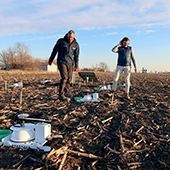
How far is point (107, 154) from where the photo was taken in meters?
3.37

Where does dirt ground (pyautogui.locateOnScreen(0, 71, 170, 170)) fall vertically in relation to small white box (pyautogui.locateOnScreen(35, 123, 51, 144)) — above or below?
below

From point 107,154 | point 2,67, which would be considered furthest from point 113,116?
point 2,67

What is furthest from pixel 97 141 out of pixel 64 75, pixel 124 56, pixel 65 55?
pixel 124 56

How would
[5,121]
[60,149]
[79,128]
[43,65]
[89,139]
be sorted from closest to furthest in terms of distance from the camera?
[60,149], [89,139], [79,128], [5,121], [43,65]

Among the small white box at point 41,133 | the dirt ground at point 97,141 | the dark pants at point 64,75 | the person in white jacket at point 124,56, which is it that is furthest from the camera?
the person in white jacket at point 124,56

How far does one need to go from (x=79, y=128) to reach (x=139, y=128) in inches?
45.5

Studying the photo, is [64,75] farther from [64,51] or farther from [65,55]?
[64,51]

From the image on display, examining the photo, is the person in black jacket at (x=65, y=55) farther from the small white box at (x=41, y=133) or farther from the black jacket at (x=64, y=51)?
the small white box at (x=41, y=133)

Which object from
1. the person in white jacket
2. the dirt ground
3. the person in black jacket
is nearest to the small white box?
the dirt ground

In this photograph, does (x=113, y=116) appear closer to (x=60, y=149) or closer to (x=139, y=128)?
(x=139, y=128)

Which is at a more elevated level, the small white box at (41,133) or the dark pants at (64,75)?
the dark pants at (64,75)

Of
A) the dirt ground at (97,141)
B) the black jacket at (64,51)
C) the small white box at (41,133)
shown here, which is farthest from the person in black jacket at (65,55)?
the small white box at (41,133)

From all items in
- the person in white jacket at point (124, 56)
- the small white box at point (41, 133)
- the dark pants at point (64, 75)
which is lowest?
the small white box at point (41, 133)

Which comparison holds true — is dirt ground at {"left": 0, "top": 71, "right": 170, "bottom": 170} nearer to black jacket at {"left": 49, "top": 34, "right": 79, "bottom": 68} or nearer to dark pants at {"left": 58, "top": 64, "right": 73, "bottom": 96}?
dark pants at {"left": 58, "top": 64, "right": 73, "bottom": 96}
